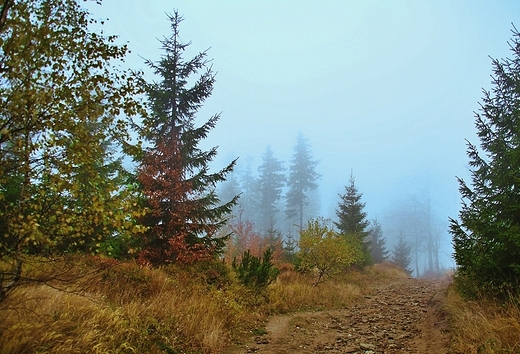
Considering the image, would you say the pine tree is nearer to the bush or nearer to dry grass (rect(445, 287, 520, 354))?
dry grass (rect(445, 287, 520, 354))

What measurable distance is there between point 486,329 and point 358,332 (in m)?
3.40

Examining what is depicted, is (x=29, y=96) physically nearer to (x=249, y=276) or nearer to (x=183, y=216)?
(x=183, y=216)

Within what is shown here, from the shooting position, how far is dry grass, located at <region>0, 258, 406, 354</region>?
4152 millimetres

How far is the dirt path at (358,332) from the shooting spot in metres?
6.45

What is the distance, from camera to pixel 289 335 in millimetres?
7578

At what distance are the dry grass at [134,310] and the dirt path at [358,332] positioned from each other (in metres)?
0.87

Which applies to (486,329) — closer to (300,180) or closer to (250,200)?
(300,180)

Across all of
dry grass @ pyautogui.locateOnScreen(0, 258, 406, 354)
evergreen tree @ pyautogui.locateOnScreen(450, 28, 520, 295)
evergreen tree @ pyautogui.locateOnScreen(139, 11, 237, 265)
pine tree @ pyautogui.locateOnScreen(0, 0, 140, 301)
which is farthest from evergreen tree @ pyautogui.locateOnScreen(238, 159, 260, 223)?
pine tree @ pyautogui.locateOnScreen(0, 0, 140, 301)

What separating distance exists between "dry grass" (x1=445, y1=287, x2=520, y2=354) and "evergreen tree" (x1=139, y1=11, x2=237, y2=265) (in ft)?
26.4

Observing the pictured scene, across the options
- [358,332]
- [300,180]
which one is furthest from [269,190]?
[358,332]

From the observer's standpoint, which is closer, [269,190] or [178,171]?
[178,171]

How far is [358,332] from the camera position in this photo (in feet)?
25.8

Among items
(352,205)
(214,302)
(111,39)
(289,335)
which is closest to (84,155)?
(111,39)

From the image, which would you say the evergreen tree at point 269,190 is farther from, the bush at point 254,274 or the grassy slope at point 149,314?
the grassy slope at point 149,314
